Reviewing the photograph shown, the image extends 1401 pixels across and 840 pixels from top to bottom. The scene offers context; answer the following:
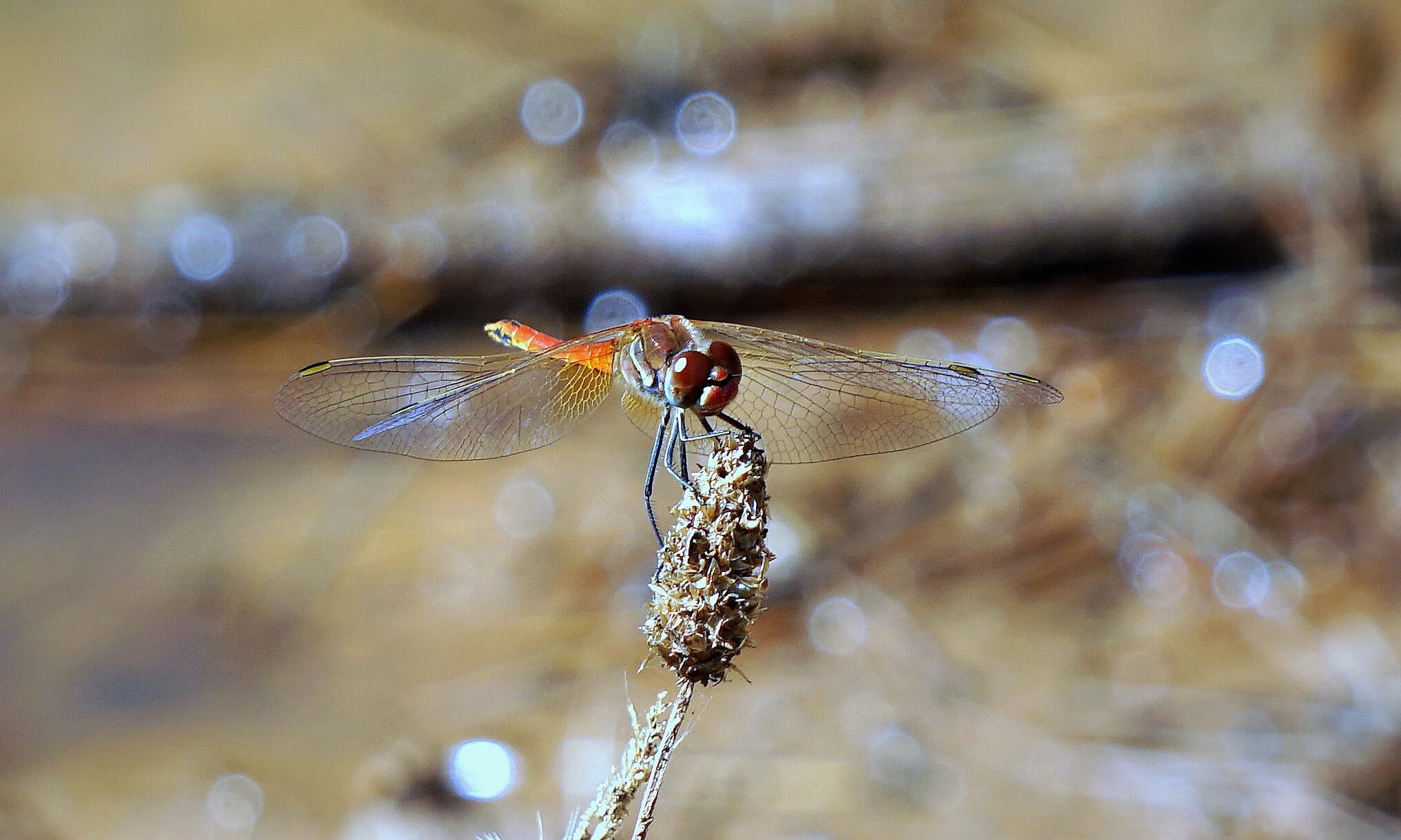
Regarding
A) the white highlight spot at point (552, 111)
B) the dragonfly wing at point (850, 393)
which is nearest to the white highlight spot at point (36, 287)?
the white highlight spot at point (552, 111)

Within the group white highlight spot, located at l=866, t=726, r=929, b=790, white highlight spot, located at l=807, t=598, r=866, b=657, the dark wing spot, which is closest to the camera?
→ the dark wing spot

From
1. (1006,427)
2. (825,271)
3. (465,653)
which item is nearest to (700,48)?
(825,271)

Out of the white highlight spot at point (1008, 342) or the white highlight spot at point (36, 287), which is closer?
the white highlight spot at point (1008, 342)

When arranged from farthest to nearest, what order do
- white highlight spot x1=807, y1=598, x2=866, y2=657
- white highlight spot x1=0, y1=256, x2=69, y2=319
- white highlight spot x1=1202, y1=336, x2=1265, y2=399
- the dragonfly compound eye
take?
white highlight spot x1=0, y1=256, x2=69, y2=319 → white highlight spot x1=1202, y1=336, x2=1265, y2=399 → white highlight spot x1=807, y1=598, x2=866, y2=657 → the dragonfly compound eye

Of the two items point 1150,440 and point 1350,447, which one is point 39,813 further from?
point 1350,447

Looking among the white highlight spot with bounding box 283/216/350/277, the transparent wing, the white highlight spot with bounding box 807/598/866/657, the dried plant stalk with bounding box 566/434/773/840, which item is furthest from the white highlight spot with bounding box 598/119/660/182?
the dried plant stalk with bounding box 566/434/773/840

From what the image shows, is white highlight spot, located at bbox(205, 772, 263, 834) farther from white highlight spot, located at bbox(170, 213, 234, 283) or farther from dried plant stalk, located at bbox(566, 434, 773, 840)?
white highlight spot, located at bbox(170, 213, 234, 283)

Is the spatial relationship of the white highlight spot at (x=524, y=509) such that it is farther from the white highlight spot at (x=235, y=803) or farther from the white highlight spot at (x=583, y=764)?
the white highlight spot at (x=235, y=803)
